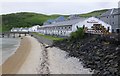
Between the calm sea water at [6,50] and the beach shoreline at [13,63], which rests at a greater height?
the beach shoreline at [13,63]

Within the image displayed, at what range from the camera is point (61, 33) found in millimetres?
64438

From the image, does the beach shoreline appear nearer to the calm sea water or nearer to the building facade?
the calm sea water

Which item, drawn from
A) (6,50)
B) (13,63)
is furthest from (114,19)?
(13,63)

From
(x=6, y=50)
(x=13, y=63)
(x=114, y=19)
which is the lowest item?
(x=6, y=50)

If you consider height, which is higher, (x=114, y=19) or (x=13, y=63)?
(x=114, y=19)

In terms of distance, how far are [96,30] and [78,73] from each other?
29591 millimetres

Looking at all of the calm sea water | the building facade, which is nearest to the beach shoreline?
the calm sea water

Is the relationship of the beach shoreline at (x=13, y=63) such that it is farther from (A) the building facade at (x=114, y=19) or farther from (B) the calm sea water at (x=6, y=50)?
(A) the building facade at (x=114, y=19)

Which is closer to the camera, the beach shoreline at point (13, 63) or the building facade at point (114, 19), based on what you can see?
the beach shoreline at point (13, 63)

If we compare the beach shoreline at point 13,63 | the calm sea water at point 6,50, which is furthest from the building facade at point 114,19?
the beach shoreline at point 13,63

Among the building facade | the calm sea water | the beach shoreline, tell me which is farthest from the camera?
the building facade

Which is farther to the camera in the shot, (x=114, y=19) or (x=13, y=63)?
(x=114, y=19)

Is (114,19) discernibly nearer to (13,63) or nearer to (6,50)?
(6,50)

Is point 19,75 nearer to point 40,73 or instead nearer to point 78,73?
point 40,73
